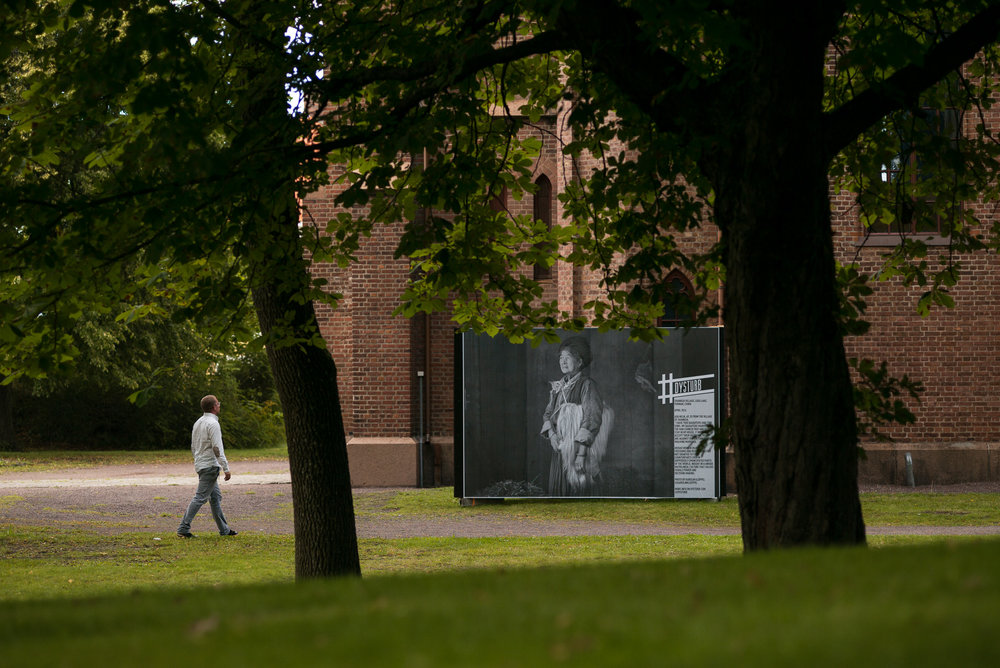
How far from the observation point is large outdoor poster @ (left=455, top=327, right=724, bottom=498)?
1795cm

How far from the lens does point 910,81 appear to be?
6.61 metres

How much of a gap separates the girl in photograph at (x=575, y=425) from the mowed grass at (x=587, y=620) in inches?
520

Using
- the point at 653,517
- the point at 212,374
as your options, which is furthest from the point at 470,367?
the point at 212,374

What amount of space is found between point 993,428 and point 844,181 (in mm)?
11867

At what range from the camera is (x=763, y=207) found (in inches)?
244

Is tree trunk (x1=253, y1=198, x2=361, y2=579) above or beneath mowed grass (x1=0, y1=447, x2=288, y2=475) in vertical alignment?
above

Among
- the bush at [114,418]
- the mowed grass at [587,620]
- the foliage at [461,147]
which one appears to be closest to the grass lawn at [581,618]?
the mowed grass at [587,620]

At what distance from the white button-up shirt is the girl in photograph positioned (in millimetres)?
6050

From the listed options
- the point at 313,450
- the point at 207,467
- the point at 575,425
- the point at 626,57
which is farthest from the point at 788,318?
the point at 575,425

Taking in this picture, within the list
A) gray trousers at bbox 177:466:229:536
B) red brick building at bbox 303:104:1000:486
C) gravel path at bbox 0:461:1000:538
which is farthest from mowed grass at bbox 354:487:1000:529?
gray trousers at bbox 177:466:229:536

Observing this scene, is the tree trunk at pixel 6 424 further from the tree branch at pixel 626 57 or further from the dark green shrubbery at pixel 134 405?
the tree branch at pixel 626 57

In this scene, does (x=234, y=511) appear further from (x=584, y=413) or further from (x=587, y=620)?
(x=587, y=620)

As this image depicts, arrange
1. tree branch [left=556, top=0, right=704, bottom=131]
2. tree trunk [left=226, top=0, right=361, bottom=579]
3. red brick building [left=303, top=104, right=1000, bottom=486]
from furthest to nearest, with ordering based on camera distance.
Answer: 1. red brick building [left=303, top=104, right=1000, bottom=486]
2. tree trunk [left=226, top=0, right=361, bottom=579]
3. tree branch [left=556, top=0, right=704, bottom=131]

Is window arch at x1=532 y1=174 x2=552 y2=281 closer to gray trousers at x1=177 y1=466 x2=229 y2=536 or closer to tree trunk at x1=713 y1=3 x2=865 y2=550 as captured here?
gray trousers at x1=177 y1=466 x2=229 y2=536
